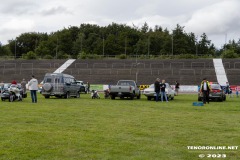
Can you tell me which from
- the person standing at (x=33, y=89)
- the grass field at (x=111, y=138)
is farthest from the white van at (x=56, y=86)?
the grass field at (x=111, y=138)

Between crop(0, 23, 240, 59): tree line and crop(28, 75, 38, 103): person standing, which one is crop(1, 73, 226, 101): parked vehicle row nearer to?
crop(28, 75, 38, 103): person standing

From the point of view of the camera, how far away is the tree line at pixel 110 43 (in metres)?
106

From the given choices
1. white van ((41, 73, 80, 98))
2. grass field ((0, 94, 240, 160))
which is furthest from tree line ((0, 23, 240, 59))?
grass field ((0, 94, 240, 160))

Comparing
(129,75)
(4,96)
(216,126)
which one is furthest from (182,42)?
(216,126)

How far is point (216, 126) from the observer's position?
12.2 metres

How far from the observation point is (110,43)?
351ft

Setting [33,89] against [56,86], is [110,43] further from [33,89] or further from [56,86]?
[33,89]

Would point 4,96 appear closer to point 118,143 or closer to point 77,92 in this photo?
point 77,92

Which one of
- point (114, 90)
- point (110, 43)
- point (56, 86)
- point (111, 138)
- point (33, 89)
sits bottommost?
point (111, 138)

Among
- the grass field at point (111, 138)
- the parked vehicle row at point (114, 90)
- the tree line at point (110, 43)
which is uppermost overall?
the tree line at point (110, 43)

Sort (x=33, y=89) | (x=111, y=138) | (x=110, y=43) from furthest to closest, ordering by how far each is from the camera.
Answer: (x=110, y=43), (x=33, y=89), (x=111, y=138)

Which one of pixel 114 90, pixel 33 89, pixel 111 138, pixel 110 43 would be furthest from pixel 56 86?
pixel 110 43

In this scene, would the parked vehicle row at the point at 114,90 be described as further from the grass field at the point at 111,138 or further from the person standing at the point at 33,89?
the grass field at the point at 111,138

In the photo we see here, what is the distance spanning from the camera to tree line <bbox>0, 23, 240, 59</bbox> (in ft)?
348
